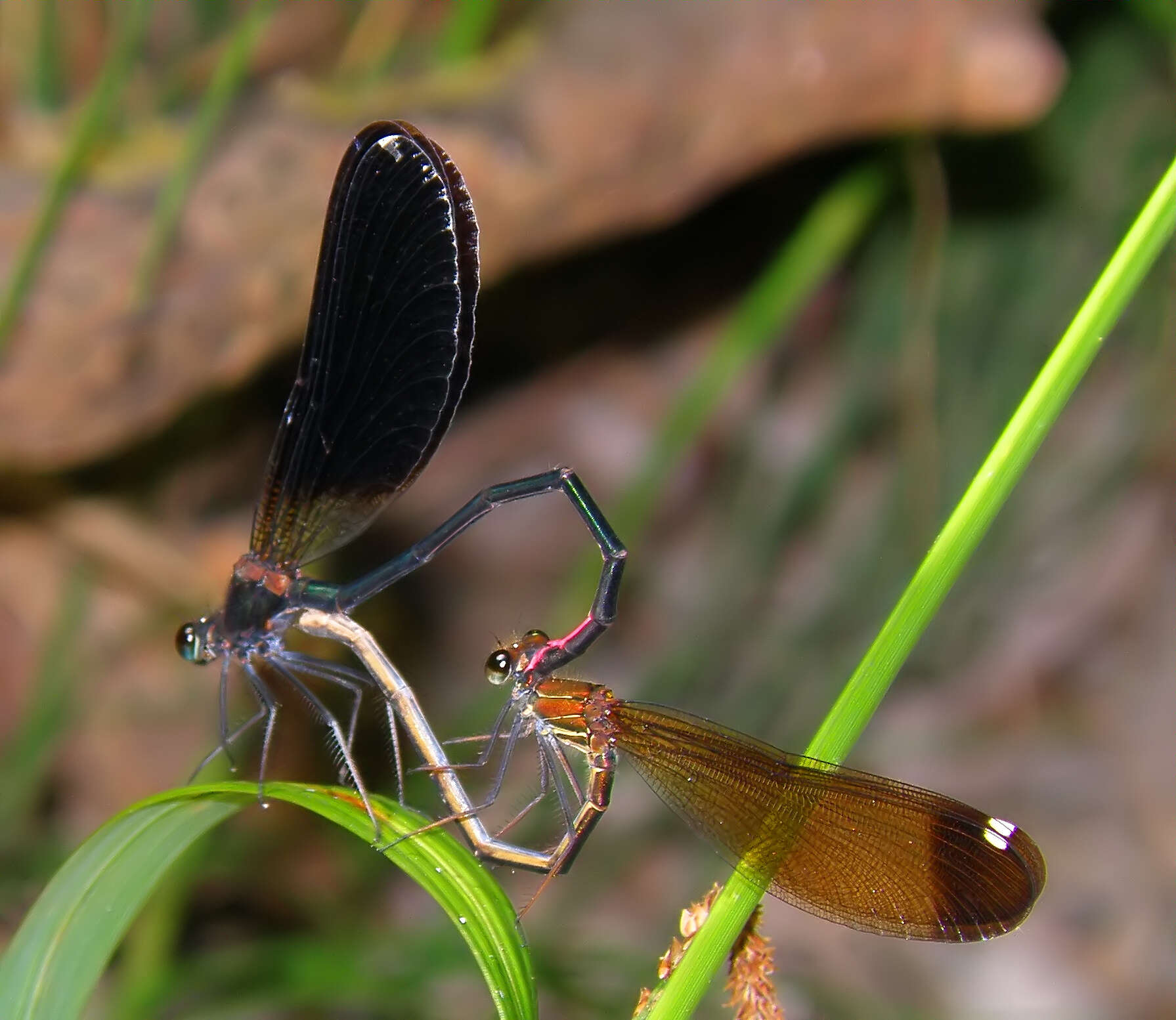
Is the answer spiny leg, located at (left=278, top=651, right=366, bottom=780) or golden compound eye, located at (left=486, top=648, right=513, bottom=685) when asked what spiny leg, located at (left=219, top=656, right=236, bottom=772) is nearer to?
spiny leg, located at (left=278, top=651, right=366, bottom=780)

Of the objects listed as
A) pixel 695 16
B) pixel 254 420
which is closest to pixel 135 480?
pixel 254 420

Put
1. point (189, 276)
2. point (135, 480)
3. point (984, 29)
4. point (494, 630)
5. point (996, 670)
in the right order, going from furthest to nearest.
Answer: point (996, 670), point (494, 630), point (135, 480), point (984, 29), point (189, 276)

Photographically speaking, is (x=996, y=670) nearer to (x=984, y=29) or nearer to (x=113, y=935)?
(x=984, y=29)

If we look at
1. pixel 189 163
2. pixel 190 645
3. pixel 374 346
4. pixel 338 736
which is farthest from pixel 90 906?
pixel 189 163

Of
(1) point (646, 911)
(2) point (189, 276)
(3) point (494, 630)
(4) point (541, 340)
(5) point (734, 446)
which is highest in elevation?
(4) point (541, 340)

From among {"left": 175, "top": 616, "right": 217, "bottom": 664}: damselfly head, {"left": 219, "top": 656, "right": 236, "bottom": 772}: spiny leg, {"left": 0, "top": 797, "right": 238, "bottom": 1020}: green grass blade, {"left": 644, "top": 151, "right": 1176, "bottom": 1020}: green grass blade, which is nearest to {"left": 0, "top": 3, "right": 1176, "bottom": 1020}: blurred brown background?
{"left": 219, "top": 656, "right": 236, "bottom": 772}: spiny leg

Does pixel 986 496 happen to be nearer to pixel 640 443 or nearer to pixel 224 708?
pixel 224 708

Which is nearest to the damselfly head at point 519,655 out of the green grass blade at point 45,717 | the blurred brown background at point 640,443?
the blurred brown background at point 640,443
